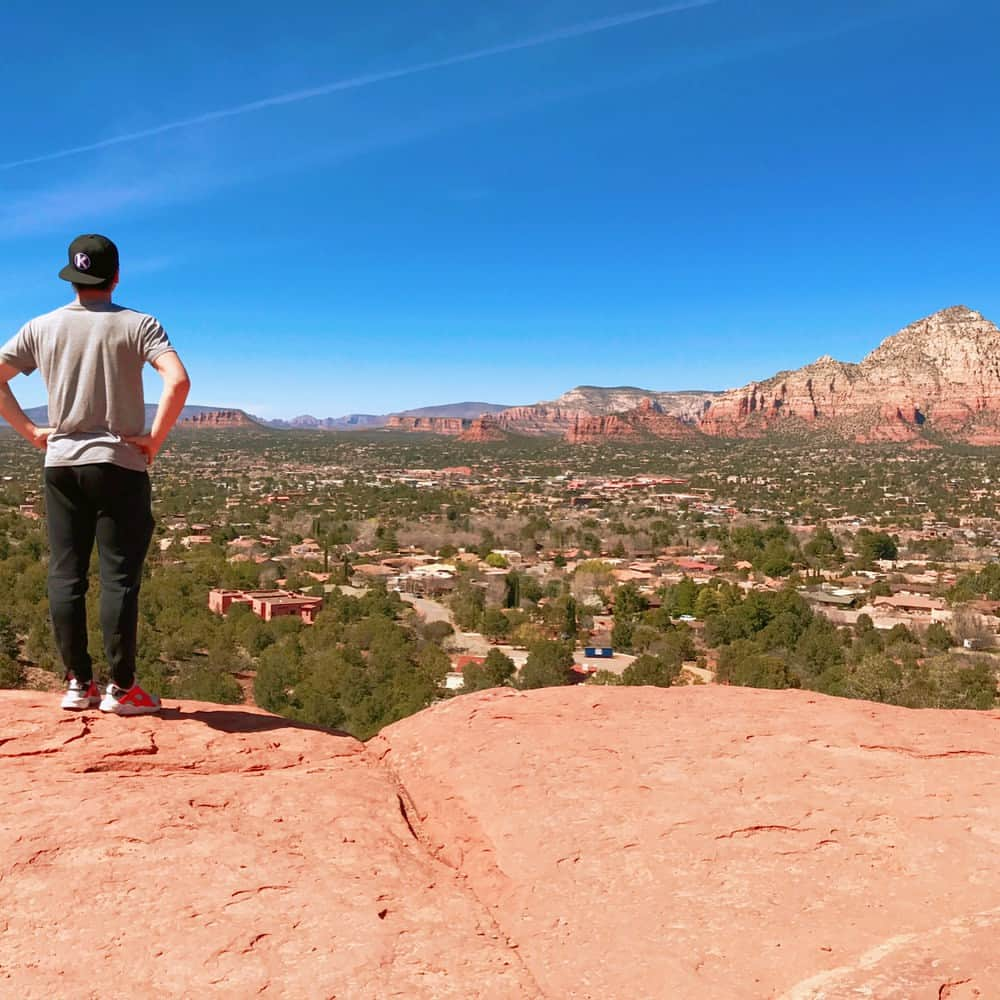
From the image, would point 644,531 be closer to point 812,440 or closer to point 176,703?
point 176,703

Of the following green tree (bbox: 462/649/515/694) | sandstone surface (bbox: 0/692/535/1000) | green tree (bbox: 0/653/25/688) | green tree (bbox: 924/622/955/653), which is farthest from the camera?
green tree (bbox: 924/622/955/653)

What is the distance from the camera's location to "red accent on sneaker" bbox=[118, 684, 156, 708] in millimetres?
4666

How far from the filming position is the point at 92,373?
4.31m

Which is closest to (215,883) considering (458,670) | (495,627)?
(458,670)

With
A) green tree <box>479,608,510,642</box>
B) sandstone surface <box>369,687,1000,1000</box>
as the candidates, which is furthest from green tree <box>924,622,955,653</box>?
sandstone surface <box>369,687,1000,1000</box>

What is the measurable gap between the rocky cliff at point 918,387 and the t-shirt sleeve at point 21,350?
173736mm

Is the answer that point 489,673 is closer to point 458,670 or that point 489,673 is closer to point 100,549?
point 458,670

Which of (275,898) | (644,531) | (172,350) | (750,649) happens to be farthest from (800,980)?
(644,531)

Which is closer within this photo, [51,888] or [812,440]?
[51,888]

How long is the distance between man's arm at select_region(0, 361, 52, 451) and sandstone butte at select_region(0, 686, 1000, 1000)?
1479 mm

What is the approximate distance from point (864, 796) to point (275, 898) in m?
2.49

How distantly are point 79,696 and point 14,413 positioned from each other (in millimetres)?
1580

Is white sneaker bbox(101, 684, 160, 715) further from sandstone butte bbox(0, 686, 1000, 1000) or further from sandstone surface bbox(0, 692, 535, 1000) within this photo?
sandstone surface bbox(0, 692, 535, 1000)

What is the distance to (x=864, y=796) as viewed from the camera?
12.0 feet
